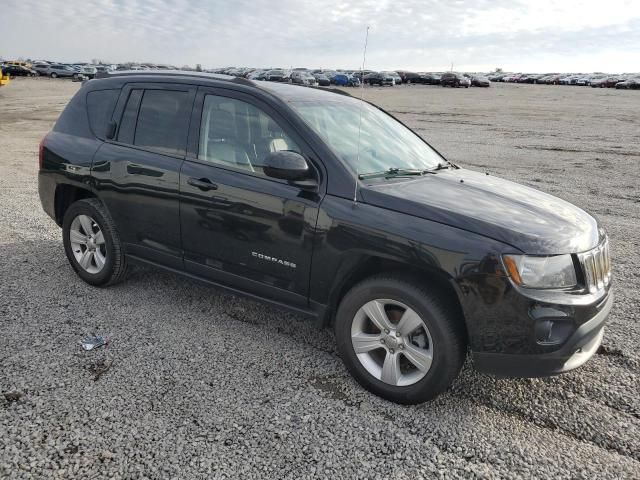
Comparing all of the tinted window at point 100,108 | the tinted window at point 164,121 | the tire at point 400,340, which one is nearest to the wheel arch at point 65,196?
the tinted window at point 100,108

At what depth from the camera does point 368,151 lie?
12.4ft

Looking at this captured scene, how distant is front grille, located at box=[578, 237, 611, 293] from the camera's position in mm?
2973

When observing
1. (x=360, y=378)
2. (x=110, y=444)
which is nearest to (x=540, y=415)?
(x=360, y=378)

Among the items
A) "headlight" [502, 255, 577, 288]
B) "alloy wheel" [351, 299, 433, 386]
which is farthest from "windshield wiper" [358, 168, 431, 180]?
"headlight" [502, 255, 577, 288]

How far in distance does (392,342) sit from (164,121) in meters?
2.52

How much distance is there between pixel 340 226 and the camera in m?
3.23

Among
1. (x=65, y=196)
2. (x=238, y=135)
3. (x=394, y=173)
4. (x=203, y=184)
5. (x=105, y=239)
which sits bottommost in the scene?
(x=105, y=239)

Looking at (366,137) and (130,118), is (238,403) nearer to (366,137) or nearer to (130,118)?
(366,137)

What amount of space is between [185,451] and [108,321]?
69.9 inches

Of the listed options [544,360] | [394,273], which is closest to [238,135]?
[394,273]

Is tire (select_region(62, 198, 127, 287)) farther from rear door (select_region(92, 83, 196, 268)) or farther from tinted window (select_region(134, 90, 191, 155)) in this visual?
tinted window (select_region(134, 90, 191, 155))

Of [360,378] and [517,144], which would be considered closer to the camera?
[360,378]

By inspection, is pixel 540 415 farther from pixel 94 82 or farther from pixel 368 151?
pixel 94 82

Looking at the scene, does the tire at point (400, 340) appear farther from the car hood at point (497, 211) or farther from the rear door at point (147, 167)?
the rear door at point (147, 167)
